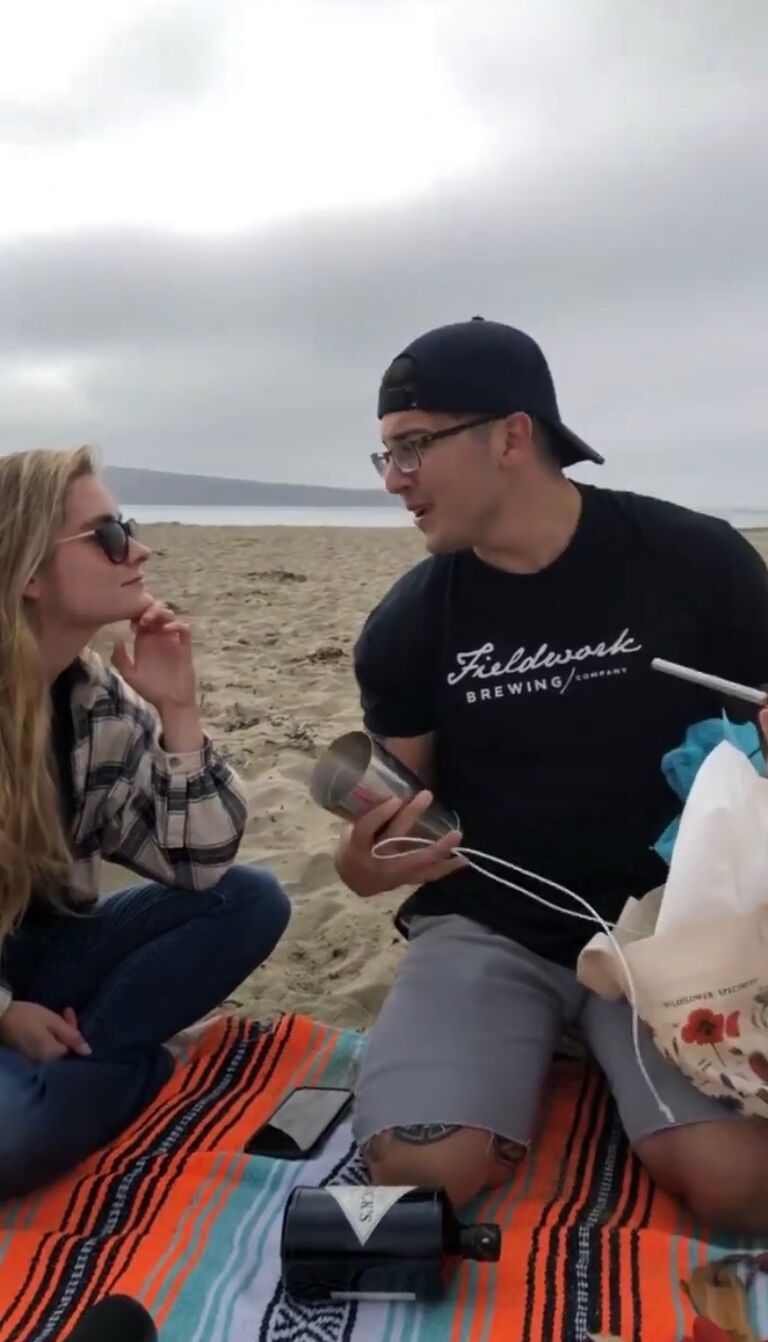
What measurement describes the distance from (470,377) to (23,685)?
111cm

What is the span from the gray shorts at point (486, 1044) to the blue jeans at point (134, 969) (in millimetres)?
412

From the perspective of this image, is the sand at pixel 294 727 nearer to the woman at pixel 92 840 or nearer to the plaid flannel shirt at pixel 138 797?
the woman at pixel 92 840

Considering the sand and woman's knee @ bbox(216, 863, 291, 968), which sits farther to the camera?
the sand


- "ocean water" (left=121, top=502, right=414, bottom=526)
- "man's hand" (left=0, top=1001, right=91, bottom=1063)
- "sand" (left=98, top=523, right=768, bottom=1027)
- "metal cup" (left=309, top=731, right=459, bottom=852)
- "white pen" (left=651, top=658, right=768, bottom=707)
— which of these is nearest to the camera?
"white pen" (left=651, top=658, right=768, bottom=707)

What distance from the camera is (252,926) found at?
9.22ft

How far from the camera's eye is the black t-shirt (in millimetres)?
2559

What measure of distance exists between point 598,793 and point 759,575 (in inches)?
22.5

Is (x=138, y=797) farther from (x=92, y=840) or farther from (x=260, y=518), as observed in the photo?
(x=260, y=518)

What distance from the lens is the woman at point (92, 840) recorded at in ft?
8.01

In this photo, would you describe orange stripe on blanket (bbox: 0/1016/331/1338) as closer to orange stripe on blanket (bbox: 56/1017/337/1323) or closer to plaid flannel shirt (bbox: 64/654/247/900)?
orange stripe on blanket (bbox: 56/1017/337/1323)

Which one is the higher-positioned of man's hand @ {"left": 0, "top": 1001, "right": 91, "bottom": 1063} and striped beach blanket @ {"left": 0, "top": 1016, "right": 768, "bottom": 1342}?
man's hand @ {"left": 0, "top": 1001, "right": 91, "bottom": 1063}

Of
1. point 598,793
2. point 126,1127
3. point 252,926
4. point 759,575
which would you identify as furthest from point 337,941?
point 759,575

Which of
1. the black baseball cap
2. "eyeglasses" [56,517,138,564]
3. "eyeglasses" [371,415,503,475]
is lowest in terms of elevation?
"eyeglasses" [56,517,138,564]

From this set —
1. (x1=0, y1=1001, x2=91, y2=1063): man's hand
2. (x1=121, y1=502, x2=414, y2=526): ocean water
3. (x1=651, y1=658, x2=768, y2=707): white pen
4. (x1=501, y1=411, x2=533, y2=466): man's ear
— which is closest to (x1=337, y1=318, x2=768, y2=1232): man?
(x1=501, y1=411, x2=533, y2=466): man's ear
